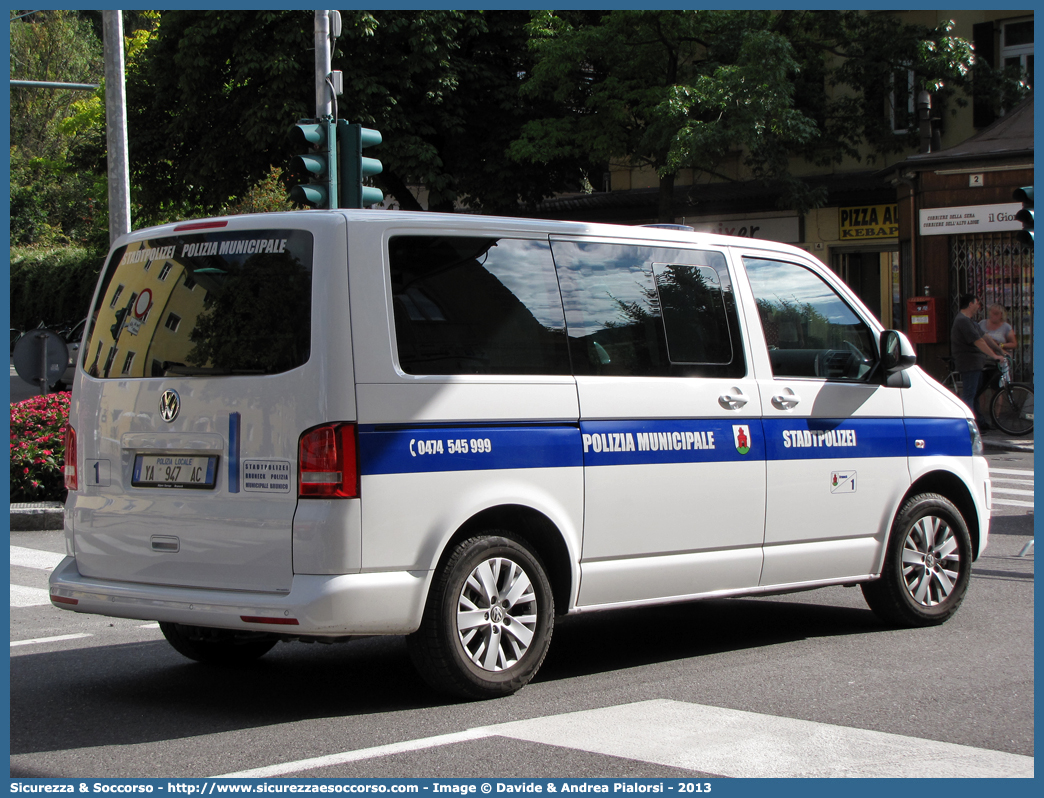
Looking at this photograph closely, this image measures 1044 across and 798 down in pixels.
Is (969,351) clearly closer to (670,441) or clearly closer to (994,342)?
(994,342)

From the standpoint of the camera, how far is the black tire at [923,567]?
275 inches

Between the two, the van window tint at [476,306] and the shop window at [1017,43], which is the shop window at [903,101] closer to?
the shop window at [1017,43]

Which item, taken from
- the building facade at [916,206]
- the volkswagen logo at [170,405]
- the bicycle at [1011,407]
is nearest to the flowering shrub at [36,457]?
the volkswagen logo at [170,405]

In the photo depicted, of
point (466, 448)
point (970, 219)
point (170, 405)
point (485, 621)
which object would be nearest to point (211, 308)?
point (170, 405)

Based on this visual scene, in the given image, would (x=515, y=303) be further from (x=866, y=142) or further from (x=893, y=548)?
(x=866, y=142)

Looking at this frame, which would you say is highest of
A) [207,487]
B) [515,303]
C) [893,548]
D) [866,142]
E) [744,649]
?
[866,142]

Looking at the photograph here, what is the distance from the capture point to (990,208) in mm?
21359

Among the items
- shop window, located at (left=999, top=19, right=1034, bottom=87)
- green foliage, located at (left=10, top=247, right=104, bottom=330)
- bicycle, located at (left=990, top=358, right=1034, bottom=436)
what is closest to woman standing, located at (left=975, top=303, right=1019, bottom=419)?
bicycle, located at (left=990, top=358, right=1034, bottom=436)

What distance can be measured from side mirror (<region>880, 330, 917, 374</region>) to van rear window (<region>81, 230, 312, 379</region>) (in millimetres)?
→ 3268

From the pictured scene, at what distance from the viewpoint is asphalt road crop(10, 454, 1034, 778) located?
455cm

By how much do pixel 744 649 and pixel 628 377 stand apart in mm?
1637

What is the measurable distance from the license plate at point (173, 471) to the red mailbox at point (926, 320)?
60.4ft

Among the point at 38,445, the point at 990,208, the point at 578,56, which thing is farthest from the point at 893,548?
the point at 578,56

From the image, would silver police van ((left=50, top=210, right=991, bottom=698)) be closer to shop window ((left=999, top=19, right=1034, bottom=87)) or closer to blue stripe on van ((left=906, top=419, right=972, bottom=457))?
blue stripe on van ((left=906, top=419, right=972, bottom=457))
